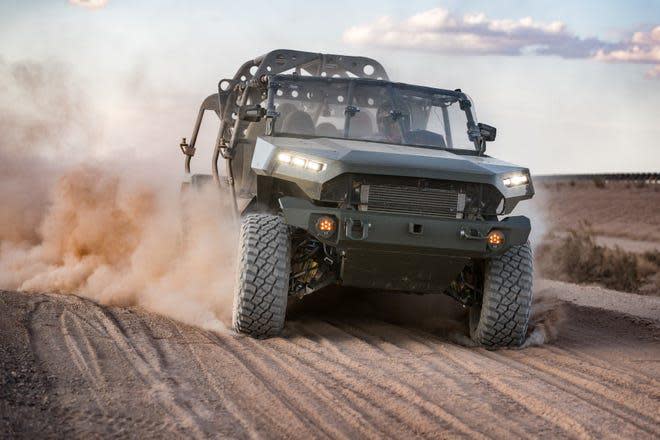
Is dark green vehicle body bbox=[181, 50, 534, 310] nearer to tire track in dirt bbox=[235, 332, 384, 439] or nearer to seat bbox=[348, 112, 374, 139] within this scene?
seat bbox=[348, 112, 374, 139]

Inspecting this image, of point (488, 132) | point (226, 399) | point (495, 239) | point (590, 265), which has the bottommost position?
point (226, 399)

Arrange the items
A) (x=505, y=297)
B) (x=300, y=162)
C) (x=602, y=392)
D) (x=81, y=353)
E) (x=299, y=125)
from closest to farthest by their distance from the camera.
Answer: (x=602, y=392) < (x=81, y=353) < (x=300, y=162) < (x=505, y=297) < (x=299, y=125)

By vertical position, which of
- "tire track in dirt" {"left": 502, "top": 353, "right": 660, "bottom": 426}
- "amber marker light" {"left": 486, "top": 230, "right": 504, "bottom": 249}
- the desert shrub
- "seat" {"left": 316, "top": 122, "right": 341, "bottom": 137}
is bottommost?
"tire track in dirt" {"left": 502, "top": 353, "right": 660, "bottom": 426}

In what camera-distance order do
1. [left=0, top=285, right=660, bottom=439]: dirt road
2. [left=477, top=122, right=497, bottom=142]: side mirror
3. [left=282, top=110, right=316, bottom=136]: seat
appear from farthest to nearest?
[left=477, top=122, right=497, bottom=142]: side mirror → [left=282, top=110, right=316, bottom=136]: seat → [left=0, top=285, right=660, bottom=439]: dirt road

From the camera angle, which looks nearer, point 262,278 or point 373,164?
point 373,164

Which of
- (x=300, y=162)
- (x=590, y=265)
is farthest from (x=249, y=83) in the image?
(x=590, y=265)

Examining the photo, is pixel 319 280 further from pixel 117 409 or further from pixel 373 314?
pixel 117 409

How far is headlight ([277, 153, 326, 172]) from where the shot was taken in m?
7.83

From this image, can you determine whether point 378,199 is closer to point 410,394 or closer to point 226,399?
point 410,394

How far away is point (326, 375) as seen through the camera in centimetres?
684

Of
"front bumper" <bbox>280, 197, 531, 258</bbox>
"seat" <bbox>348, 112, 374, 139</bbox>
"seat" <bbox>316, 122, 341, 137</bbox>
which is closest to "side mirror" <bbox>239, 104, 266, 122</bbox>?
"seat" <bbox>316, 122, 341, 137</bbox>

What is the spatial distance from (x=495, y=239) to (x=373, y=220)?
39.6 inches

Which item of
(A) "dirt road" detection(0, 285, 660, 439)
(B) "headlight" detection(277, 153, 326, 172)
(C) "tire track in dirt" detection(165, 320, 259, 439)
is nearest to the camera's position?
(C) "tire track in dirt" detection(165, 320, 259, 439)

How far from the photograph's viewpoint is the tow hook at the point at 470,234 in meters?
7.75
